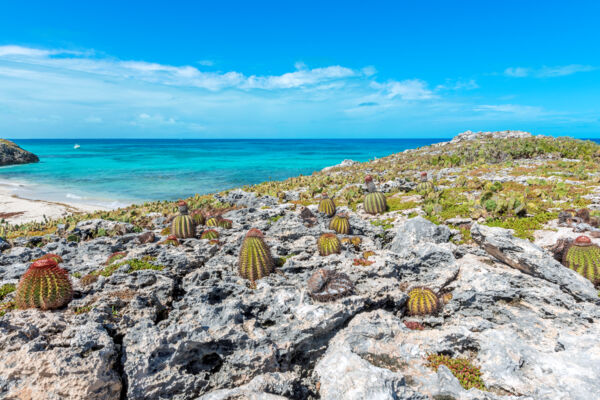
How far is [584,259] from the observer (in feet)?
28.9

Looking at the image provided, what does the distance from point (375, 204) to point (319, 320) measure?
9791 mm

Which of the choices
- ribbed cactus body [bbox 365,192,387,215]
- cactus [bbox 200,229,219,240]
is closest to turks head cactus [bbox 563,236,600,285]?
ribbed cactus body [bbox 365,192,387,215]

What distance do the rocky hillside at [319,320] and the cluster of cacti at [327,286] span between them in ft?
0.13

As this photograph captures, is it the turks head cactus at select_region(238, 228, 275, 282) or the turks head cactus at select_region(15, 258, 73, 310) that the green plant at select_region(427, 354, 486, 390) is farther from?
the turks head cactus at select_region(15, 258, 73, 310)

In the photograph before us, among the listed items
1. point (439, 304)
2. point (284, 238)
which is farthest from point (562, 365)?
point (284, 238)

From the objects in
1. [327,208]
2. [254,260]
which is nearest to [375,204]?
[327,208]

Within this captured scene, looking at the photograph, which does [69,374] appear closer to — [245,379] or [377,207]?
[245,379]

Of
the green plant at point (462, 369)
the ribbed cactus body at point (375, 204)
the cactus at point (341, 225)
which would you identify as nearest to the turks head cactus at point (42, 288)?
the green plant at point (462, 369)

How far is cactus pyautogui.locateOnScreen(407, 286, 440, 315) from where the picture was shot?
8.55m

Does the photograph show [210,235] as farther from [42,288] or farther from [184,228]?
[42,288]

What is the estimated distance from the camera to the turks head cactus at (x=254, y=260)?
355 inches

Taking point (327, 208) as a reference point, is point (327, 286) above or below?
below

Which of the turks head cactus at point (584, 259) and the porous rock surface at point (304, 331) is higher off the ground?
the turks head cactus at point (584, 259)

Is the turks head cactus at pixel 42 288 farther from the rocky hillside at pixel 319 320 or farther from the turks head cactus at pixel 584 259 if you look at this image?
the turks head cactus at pixel 584 259
